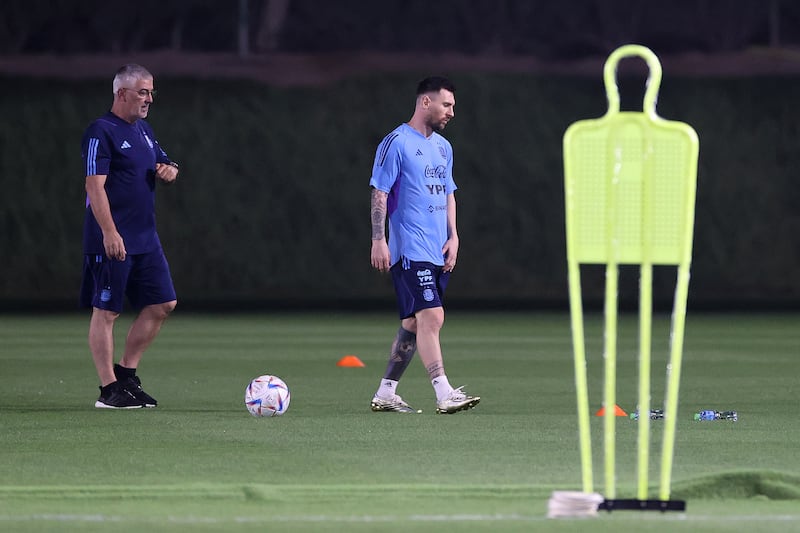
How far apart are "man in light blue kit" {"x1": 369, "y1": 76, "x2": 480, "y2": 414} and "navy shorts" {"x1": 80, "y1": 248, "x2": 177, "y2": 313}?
133 centimetres

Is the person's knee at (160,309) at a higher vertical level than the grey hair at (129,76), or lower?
lower

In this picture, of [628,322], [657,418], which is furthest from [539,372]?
[628,322]

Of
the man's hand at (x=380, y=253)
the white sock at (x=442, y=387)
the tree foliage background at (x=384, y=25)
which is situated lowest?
the white sock at (x=442, y=387)

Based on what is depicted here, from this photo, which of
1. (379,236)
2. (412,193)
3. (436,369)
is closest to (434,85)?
(412,193)

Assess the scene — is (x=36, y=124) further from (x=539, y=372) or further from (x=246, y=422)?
(x=246, y=422)

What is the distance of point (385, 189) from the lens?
955 centimetres

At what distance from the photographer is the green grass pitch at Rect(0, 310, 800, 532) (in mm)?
5957

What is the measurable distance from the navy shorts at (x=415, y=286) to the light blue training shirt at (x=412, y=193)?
1.6 inches

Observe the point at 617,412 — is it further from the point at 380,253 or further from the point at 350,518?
the point at 350,518

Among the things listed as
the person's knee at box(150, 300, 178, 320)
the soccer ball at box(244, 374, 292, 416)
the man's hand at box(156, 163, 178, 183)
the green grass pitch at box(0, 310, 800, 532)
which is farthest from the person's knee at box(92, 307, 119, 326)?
the soccer ball at box(244, 374, 292, 416)

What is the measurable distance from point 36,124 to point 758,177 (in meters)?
10.1

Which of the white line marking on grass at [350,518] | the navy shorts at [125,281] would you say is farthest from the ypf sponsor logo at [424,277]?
the white line marking on grass at [350,518]

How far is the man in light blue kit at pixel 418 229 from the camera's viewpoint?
948 centimetres

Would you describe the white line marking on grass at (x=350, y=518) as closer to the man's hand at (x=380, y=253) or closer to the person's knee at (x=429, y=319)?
the man's hand at (x=380, y=253)
